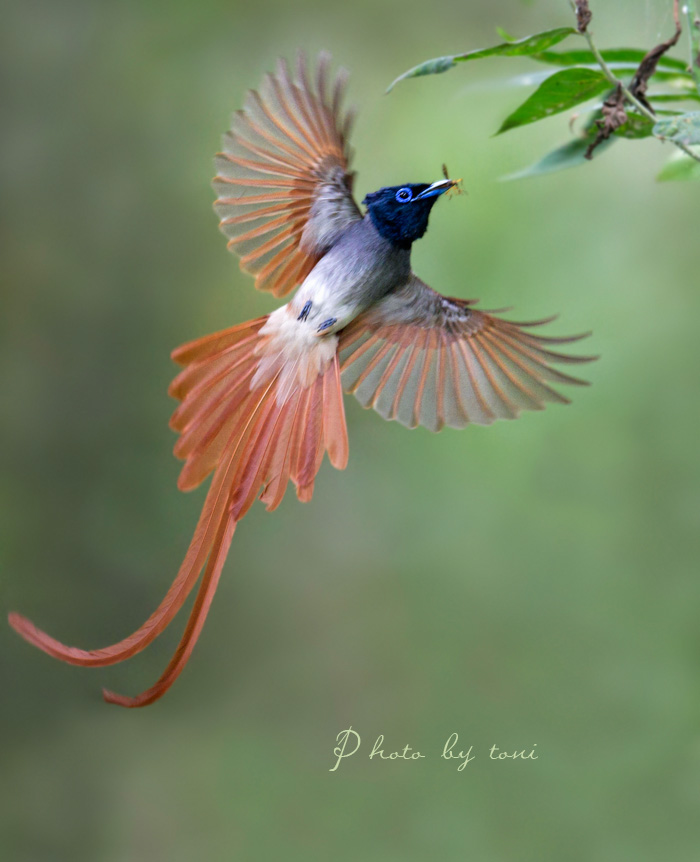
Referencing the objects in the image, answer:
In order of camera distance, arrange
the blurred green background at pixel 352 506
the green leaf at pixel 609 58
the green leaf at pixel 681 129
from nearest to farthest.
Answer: the green leaf at pixel 681 129 → the green leaf at pixel 609 58 → the blurred green background at pixel 352 506

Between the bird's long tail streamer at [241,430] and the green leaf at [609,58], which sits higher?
the green leaf at [609,58]

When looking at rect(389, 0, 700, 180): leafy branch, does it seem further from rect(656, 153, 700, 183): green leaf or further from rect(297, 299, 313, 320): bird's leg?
rect(297, 299, 313, 320): bird's leg

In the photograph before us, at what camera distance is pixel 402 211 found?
3.72 ft

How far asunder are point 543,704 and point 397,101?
173 cm

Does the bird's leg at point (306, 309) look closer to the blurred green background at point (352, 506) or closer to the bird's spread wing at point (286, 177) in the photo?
the bird's spread wing at point (286, 177)

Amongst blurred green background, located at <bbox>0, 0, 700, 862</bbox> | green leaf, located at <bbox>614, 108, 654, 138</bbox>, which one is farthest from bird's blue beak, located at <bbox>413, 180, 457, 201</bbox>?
blurred green background, located at <bbox>0, 0, 700, 862</bbox>

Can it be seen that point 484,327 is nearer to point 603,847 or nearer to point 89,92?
point 603,847

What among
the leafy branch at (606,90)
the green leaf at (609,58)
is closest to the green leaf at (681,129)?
the leafy branch at (606,90)

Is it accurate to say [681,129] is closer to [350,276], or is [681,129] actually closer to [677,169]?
[677,169]

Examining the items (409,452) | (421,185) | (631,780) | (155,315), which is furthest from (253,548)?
(421,185)

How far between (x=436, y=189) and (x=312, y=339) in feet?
0.83

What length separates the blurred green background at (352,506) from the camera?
7.95ft

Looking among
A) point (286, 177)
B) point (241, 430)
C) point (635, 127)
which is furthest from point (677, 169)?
point (241, 430)

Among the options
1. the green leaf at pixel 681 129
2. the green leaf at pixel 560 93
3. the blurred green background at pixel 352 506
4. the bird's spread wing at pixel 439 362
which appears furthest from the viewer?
the blurred green background at pixel 352 506
